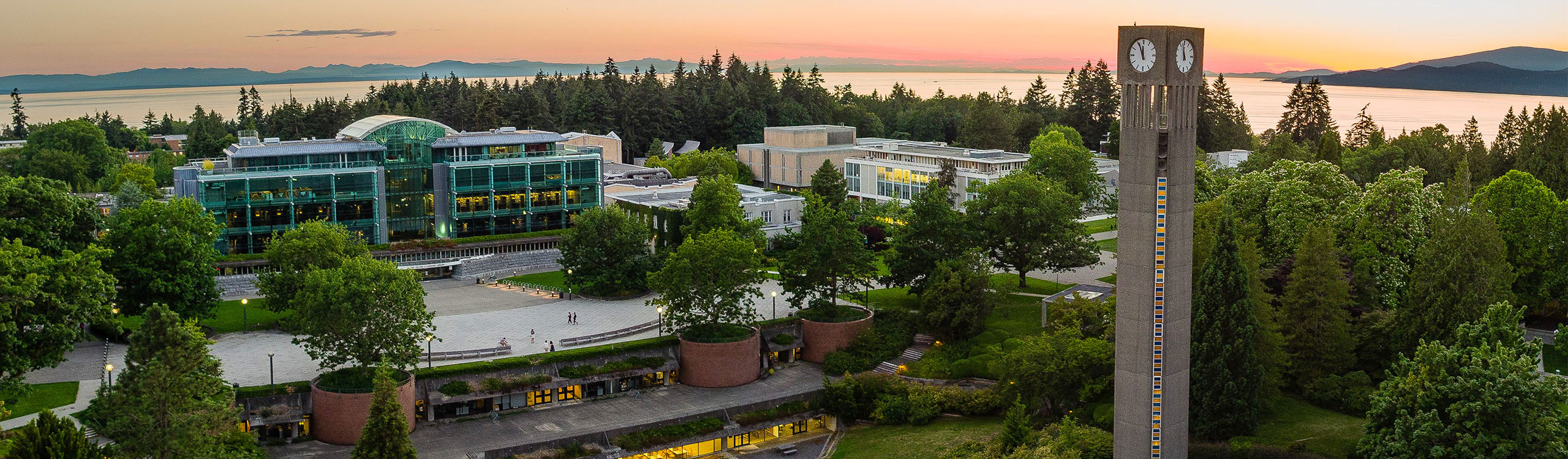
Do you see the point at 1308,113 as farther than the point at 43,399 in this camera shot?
Yes

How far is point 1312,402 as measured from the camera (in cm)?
4628

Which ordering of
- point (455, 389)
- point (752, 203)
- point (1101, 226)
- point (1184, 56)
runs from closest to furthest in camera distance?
point (1184, 56) → point (455, 389) → point (752, 203) → point (1101, 226)

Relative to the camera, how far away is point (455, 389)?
47.8m

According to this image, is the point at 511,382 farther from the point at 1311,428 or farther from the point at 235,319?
the point at 1311,428

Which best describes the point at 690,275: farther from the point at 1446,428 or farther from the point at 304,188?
the point at 304,188

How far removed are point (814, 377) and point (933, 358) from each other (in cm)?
529

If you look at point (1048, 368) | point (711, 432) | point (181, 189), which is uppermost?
point (181, 189)

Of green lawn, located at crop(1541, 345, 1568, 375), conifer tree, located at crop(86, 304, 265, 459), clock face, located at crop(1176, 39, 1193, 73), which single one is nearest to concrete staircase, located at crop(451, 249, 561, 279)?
conifer tree, located at crop(86, 304, 265, 459)

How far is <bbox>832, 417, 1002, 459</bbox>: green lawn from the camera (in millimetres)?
45312

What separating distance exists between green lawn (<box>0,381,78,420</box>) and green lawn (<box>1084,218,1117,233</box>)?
2324 inches

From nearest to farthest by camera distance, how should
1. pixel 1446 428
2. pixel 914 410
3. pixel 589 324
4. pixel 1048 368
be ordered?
pixel 1446 428 → pixel 1048 368 → pixel 914 410 → pixel 589 324

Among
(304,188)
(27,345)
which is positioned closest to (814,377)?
(27,345)

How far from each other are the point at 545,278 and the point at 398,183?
583 inches

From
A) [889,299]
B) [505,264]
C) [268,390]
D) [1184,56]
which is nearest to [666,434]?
[268,390]
